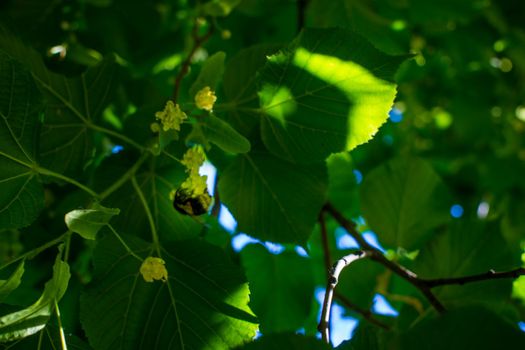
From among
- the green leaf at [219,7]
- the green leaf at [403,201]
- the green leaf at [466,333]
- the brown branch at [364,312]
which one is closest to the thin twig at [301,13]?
the green leaf at [219,7]

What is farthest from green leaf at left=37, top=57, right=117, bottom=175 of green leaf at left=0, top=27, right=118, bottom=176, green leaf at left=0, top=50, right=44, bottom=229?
green leaf at left=0, top=50, right=44, bottom=229

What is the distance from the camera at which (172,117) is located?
84 centimetres

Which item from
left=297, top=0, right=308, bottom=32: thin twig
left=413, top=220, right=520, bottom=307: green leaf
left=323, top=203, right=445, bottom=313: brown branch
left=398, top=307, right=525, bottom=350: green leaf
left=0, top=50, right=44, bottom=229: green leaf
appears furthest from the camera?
left=297, top=0, right=308, bottom=32: thin twig

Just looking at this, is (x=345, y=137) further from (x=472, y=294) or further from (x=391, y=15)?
(x=391, y=15)

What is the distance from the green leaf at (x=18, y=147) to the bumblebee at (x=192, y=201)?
0.67ft

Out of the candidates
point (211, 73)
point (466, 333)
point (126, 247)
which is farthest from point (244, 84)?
point (466, 333)

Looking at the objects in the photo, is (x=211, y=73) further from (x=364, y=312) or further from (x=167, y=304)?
(x=364, y=312)

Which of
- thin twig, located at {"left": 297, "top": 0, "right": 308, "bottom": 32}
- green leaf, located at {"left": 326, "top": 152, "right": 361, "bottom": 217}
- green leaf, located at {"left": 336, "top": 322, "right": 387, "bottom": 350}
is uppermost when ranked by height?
thin twig, located at {"left": 297, "top": 0, "right": 308, "bottom": 32}

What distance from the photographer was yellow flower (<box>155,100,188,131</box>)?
83 cm

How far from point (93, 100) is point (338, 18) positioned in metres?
0.76

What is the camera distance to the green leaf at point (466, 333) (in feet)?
1.77

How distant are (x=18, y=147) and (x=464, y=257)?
2.82 feet

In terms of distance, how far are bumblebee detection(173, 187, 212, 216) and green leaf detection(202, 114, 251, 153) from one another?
0.26ft

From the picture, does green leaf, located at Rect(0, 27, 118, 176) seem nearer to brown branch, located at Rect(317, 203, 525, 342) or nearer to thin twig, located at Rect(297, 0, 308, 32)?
brown branch, located at Rect(317, 203, 525, 342)
